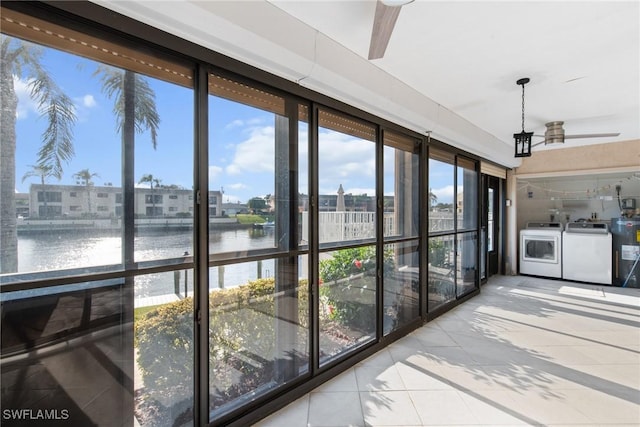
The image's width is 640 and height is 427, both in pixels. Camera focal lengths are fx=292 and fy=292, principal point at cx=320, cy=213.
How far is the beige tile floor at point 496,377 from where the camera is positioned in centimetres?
206

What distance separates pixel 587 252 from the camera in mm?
5570

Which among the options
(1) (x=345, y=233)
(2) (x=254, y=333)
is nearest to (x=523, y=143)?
(1) (x=345, y=233)

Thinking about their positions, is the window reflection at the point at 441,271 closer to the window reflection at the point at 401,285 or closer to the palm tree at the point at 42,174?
the window reflection at the point at 401,285

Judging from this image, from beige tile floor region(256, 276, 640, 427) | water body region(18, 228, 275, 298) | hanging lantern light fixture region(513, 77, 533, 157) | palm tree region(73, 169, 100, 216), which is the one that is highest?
hanging lantern light fixture region(513, 77, 533, 157)

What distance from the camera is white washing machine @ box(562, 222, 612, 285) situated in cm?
544

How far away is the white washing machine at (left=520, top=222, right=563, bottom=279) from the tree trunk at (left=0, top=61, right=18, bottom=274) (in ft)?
24.7

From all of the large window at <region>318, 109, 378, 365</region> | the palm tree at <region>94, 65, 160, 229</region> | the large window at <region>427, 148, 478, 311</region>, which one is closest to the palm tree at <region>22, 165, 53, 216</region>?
the palm tree at <region>94, 65, 160, 229</region>

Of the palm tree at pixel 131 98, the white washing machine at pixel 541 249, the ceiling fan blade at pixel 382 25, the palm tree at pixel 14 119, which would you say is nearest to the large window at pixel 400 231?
the ceiling fan blade at pixel 382 25

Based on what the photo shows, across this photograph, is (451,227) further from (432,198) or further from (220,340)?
(220,340)

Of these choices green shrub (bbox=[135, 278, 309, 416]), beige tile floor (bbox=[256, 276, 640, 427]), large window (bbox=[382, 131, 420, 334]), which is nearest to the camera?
green shrub (bbox=[135, 278, 309, 416])

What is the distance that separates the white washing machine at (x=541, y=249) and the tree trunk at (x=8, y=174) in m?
7.54

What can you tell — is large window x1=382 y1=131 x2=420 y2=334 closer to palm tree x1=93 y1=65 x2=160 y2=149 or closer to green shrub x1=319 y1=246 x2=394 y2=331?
green shrub x1=319 y1=246 x2=394 y2=331

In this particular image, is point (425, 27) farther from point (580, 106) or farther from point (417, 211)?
point (580, 106)

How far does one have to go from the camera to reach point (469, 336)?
3373mm
